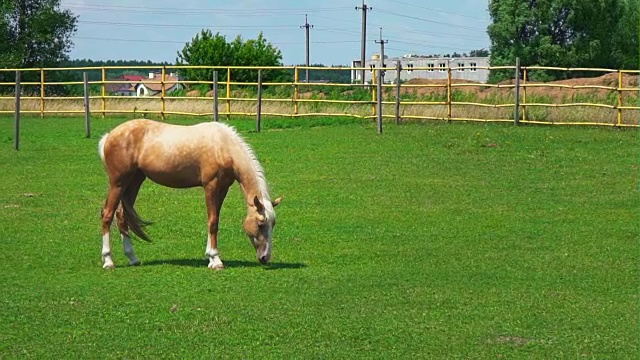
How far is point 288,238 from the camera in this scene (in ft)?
40.8

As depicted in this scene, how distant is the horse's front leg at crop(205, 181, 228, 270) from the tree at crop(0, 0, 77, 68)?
144ft

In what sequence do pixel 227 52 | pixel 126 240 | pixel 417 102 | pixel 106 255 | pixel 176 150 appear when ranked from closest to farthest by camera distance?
pixel 106 255 < pixel 176 150 < pixel 126 240 < pixel 417 102 < pixel 227 52

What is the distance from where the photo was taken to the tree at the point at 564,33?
57.9 m

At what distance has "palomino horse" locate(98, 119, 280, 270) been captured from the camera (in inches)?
420

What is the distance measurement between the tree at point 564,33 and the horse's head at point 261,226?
4848cm

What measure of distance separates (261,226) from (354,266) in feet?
3.20

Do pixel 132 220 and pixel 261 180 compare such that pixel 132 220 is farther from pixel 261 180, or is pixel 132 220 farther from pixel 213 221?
pixel 261 180

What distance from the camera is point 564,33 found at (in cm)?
5925

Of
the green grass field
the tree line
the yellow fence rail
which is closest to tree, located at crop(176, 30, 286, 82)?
the tree line

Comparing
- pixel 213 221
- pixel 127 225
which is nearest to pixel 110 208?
pixel 127 225

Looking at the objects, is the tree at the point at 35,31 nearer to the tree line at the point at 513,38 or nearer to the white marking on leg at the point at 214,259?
the tree line at the point at 513,38

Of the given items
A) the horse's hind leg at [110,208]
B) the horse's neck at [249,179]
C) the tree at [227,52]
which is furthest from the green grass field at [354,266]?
the tree at [227,52]

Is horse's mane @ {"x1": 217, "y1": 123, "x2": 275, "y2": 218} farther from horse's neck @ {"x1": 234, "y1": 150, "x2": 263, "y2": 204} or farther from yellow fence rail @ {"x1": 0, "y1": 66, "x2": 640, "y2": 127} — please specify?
yellow fence rail @ {"x1": 0, "y1": 66, "x2": 640, "y2": 127}

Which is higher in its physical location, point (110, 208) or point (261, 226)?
point (110, 208)
